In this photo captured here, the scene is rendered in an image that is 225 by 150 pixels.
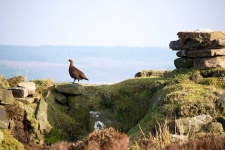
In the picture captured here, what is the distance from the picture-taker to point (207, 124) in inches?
509

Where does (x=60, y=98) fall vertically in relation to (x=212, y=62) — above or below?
below

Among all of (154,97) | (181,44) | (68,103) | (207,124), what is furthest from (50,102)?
(207,124)

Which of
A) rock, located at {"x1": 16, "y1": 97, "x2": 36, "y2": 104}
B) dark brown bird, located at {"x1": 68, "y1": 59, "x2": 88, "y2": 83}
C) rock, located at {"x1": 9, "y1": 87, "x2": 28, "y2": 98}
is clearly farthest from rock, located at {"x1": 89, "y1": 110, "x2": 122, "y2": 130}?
rock, located at {"x1": 9, "y1": 87, "x2": 28, "y2": 98}

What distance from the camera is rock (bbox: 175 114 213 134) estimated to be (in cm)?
1284

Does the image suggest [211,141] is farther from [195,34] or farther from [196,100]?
[195,34]

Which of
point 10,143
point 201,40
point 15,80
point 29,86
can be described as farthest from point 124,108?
point 10,143

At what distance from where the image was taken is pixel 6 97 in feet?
51.2

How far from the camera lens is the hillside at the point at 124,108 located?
13578 mm

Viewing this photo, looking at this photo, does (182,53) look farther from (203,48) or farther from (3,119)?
(3,119)

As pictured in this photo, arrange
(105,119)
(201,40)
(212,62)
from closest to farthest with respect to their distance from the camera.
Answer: (212,62), (201,40), (105,119)

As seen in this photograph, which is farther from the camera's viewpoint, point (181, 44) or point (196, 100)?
point (181, 44)

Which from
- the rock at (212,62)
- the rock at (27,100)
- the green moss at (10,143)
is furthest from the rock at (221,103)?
the rock at (27,100)

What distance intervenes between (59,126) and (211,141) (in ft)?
33.3

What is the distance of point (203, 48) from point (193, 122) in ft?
14.3
